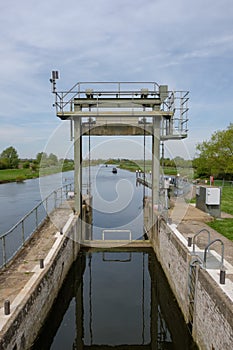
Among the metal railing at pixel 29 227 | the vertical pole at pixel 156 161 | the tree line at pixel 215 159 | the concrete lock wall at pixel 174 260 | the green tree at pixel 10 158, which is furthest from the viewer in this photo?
the green tree at pixel 10 158

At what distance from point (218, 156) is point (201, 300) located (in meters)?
30.2

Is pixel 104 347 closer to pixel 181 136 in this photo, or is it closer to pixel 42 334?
pixel 42 334

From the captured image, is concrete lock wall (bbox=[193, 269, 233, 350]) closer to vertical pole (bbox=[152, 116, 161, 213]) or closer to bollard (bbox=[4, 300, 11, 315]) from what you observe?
bollard (bbox=[4, 300, 11, 315])

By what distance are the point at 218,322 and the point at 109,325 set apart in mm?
3395

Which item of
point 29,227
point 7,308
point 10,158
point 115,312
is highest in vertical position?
point 10,158

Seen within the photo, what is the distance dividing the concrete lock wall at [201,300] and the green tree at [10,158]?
7330cm

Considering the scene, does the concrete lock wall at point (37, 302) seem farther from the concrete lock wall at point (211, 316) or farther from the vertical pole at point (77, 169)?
the concrete lock wall at point (211, 316)

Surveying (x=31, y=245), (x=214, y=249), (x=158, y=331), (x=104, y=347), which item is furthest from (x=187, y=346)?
(x=31, y=245)

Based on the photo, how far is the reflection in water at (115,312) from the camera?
7086 millimetres

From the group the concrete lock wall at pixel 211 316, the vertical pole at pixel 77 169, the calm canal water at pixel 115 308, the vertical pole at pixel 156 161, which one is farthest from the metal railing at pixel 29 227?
the concrete lock wall at pixel 211 316

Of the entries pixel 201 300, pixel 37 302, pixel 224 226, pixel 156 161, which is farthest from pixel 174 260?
pixel 156 161

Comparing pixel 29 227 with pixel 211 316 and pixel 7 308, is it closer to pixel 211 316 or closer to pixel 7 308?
pixel 7 308

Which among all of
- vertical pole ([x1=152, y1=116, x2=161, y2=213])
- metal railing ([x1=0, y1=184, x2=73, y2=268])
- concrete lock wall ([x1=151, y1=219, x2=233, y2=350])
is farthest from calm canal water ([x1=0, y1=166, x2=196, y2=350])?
vertical pole ([x1=152, y1=116, x2=161, y2=213])

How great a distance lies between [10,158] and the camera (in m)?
83.1
